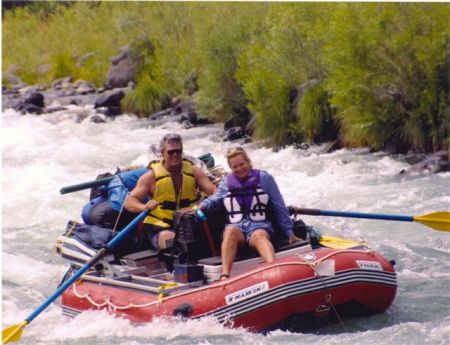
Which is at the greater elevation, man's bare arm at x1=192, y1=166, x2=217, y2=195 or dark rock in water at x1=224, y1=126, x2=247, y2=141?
man's bare arm at x1=192, y1=166, x2=217, y2=195

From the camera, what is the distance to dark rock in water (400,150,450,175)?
11.8m

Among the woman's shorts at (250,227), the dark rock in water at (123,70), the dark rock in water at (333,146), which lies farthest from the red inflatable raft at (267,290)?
the dark rock in water at (123,70)

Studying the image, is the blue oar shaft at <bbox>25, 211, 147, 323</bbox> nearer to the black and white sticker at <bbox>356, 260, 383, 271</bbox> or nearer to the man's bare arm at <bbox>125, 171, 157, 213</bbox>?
the man's bare arm at <bbox>125, 171, 157, 213</bbox>

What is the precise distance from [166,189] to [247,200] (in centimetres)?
83

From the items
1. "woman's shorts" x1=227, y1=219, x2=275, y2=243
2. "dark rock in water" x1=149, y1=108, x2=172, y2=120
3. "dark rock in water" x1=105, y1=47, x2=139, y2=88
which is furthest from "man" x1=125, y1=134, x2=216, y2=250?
"dark rock in water" x1=105, y1=47, x2=139, y2=88

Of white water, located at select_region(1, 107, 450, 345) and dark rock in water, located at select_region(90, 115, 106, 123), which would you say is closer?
white water, located at select_region(1, 107, 450, 345)

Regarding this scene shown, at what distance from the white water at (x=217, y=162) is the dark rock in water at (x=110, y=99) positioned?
6.71 ft

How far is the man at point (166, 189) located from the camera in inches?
296

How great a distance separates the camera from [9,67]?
28766 millimetres

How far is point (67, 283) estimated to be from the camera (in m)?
7.09

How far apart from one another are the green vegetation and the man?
5.37 m

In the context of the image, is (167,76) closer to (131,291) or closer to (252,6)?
(252,6)

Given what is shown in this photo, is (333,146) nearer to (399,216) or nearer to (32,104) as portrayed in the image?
(399,216)

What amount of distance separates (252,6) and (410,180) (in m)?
7.68
